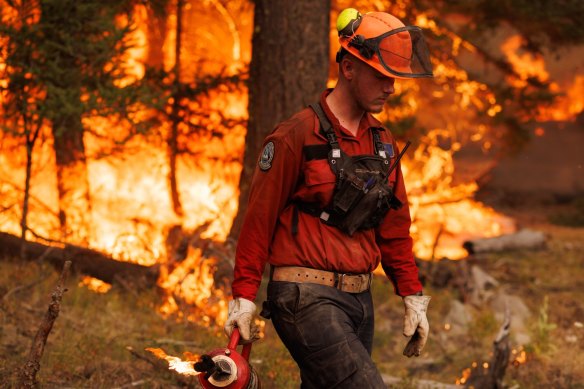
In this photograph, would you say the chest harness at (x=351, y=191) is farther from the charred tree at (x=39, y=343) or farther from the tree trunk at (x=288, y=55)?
the tree trunk at (x=288, y=55)

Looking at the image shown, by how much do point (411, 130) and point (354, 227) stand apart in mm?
8067

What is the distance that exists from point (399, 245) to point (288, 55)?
17.5 feet

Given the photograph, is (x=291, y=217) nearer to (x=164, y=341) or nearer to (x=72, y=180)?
(x=164, y=341)

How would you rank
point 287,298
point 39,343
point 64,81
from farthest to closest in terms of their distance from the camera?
point 64,81
point 39,343
point 287,298

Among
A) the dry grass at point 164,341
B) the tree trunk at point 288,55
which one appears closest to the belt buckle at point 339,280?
the dry grass at point 164,341

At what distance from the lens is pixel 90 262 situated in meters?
9.14

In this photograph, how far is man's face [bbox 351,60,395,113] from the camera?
4.37 m

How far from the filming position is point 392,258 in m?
4.70

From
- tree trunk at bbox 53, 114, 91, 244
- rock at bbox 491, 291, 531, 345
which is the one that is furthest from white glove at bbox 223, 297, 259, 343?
tree trunk at bbox 53, 114, 91, 244

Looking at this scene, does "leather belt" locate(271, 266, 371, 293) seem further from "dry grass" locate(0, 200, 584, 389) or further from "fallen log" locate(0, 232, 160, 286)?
"fallen log" locate(0, 232, 160, 286)

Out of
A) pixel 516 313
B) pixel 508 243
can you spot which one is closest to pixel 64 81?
pixel 516 313

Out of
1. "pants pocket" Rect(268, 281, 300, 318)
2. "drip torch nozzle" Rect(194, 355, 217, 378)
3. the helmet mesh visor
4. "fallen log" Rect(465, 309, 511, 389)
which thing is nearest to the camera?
"drip torch nozzle" Rect(194, 355, 217, 378)

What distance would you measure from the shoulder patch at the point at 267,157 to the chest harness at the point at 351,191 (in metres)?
0.25

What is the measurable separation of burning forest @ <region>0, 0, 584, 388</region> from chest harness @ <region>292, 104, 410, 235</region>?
2.67m
